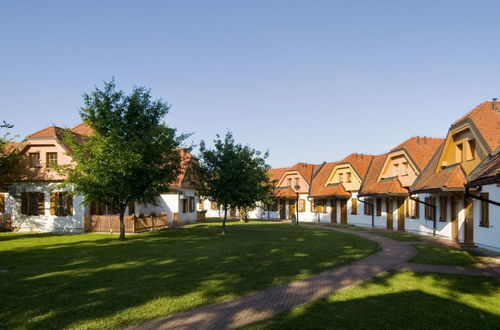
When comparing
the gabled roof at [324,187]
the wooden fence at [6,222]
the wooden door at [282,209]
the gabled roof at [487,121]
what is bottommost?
the wooden door at [282,209]

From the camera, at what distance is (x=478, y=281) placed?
35.1 ft

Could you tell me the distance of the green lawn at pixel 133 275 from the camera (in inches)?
308

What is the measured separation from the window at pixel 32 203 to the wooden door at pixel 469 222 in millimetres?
25036

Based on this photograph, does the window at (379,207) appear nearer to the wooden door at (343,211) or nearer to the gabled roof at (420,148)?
the gabled roof at (420,148)

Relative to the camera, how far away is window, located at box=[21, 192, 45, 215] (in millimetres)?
27156

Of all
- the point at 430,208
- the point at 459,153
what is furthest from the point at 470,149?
the point at 430,208

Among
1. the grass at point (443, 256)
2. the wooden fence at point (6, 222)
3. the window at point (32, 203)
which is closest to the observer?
the grass at point (443, 256)

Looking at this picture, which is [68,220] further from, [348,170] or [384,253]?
[348,170]

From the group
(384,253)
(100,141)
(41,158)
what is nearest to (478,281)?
(384,253)

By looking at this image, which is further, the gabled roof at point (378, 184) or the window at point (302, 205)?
the window at point (302, 205)

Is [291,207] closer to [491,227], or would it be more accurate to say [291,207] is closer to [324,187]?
[324,187]

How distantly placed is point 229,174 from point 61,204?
11402 millimetres

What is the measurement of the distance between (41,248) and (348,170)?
26.8 m

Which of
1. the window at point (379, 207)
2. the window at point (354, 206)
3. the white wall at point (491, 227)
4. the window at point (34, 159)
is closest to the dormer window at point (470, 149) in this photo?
the white wall at point (491, 227)
